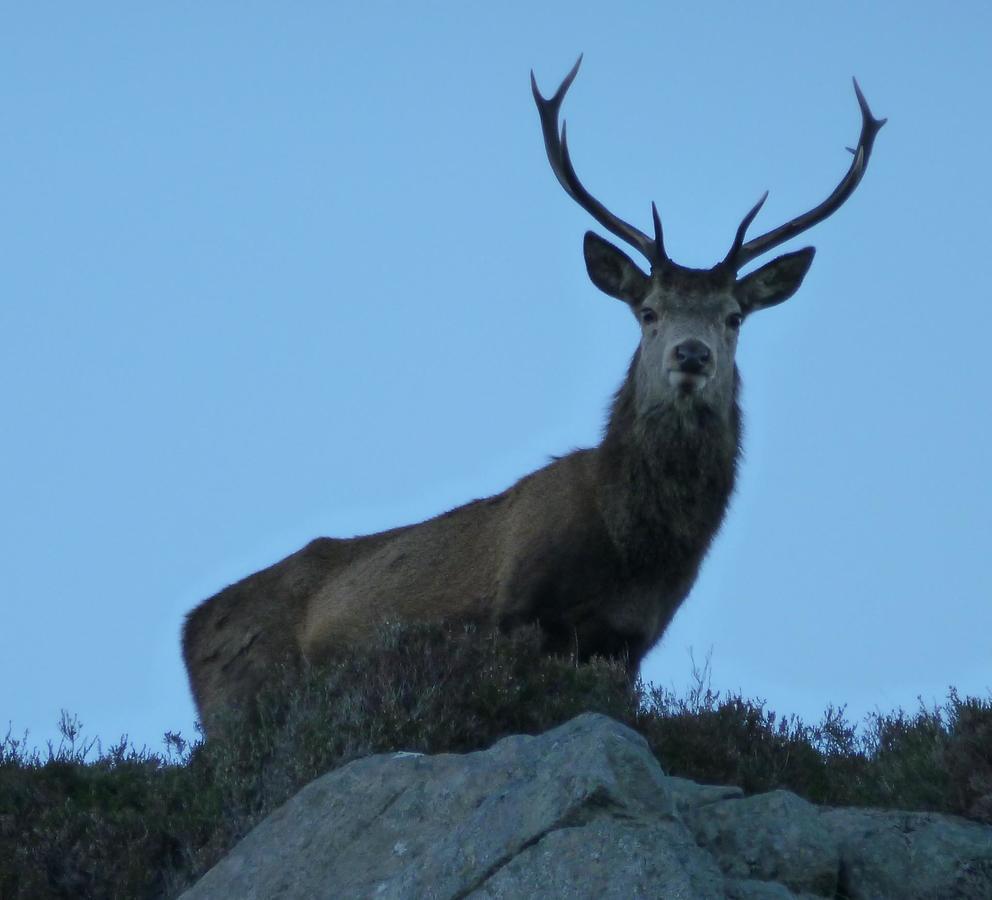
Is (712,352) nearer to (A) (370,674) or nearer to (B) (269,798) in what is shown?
(A) (370,674)

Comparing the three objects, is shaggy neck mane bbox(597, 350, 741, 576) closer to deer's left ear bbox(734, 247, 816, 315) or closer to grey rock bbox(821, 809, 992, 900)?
deer's left ear bbox(734, 247, 816, 315)

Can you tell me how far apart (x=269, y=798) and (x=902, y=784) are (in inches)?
105

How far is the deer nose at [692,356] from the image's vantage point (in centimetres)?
917

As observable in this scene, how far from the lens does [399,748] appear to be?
→ 686 centimetres

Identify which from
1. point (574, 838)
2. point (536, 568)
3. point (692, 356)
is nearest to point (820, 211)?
point (692, 356)

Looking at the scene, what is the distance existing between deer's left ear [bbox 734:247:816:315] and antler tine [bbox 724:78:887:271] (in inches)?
5.3

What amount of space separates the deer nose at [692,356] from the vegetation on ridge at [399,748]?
1986 mm

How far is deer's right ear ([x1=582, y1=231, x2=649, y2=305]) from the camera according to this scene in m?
10.3

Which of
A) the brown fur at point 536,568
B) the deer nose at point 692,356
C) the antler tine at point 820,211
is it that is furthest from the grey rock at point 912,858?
the antler tine at point 820,211

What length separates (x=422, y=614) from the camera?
9477mm

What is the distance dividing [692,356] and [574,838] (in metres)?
4.88

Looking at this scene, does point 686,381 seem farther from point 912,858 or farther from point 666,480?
point 912,858

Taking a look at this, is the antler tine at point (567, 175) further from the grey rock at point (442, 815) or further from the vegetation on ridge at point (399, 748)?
the grey rock at point (442, 815)

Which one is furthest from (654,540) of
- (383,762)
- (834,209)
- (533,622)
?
(383,762)
